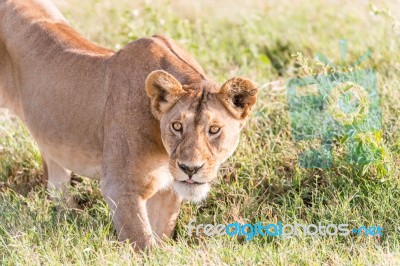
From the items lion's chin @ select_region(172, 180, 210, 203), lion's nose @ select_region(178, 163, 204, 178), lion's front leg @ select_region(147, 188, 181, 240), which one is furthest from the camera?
lion's front leg @ select_region(147, 188, 181, 240)

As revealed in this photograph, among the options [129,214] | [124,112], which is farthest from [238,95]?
[129,214]

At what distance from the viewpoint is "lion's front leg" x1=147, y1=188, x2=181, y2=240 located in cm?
489

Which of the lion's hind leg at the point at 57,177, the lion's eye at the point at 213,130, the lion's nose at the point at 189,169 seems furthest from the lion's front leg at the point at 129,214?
the lion's hind leg at the point at 57,177

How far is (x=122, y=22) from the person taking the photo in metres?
7.37

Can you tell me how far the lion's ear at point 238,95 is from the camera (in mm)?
4227

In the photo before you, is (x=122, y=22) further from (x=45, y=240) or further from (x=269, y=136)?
(x=45, y=240)

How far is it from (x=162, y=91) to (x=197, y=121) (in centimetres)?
26

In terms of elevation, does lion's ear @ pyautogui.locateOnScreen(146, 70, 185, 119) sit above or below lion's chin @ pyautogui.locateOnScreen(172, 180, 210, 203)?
above

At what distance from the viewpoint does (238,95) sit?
4.29 meters

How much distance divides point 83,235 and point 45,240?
193 mm

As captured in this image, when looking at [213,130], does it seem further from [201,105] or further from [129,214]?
[129,214]

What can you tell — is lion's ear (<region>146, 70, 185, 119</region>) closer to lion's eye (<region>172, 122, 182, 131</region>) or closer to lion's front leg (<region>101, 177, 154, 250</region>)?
lion's eye (<region>172, 122, 182, 131</region>)

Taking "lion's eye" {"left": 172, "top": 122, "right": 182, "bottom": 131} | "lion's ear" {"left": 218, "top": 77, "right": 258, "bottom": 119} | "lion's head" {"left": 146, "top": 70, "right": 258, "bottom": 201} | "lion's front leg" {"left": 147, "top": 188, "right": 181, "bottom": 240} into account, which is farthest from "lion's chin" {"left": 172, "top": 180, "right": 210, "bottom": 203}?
"lion's front leg" {"left": 147, "top": 188, "right": 181, "bottom": 240}

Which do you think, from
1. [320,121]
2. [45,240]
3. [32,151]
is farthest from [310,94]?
[45,240]
